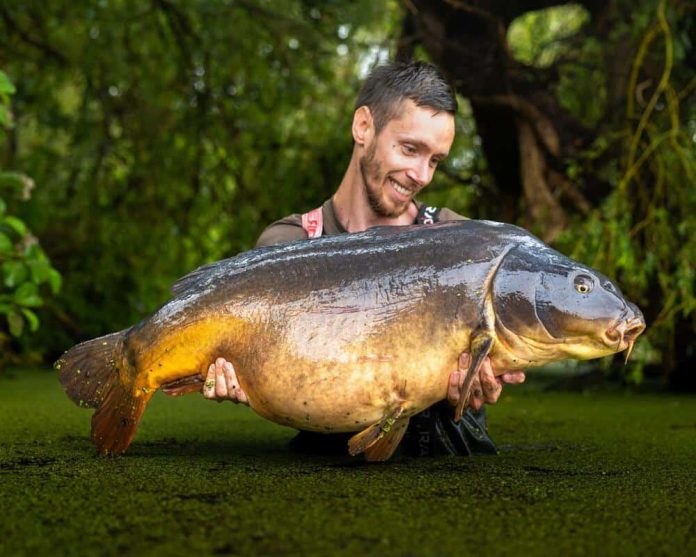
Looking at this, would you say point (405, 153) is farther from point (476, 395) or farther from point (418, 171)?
point (476, 395)

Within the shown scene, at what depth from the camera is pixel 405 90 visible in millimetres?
2742

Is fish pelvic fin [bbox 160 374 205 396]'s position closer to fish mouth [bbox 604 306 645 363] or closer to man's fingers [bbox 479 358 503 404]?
man's fingers [bbox 479 358 503 404]

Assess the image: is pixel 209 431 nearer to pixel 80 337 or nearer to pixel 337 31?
pixel 337 31

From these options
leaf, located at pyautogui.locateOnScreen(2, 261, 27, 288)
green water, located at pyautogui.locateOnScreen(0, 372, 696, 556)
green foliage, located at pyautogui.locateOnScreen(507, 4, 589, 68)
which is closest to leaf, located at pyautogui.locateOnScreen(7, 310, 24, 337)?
leaf, located at pyautogui.locateOnScreen(2, 261, 27, 288)

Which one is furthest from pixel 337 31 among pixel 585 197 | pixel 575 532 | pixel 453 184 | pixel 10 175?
pixel 575 532

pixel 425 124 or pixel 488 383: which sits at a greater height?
pixel 425 124

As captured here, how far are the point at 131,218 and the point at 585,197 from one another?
2.99 m

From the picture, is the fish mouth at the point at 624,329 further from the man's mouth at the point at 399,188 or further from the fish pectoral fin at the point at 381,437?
the man's mouth at the point at 399,188

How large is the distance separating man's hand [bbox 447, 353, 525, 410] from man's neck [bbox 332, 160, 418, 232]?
786 millimetres

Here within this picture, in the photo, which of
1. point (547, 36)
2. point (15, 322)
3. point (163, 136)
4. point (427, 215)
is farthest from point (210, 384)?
point (547, 36)

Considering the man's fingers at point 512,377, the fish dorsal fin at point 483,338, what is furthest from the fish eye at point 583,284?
the man's fingers at point 512,377

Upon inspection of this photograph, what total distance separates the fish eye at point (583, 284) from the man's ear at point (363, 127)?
995 mm

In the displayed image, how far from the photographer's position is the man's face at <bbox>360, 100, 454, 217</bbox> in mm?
2703

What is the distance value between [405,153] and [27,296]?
187 centimetres
